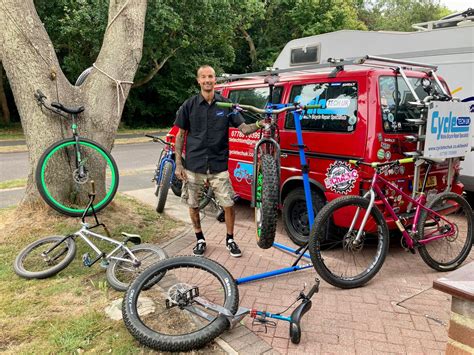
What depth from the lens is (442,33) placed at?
580 cm

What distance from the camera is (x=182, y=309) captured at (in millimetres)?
2926

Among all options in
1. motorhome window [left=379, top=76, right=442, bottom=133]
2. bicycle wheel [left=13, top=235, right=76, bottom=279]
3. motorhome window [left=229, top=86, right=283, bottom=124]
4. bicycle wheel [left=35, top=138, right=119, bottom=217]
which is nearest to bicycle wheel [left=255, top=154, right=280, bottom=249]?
motorhome window [left=379, top=76, right=442, bottom=133]

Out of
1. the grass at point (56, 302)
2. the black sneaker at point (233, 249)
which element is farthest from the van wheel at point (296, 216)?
the grass at point (56, 302)

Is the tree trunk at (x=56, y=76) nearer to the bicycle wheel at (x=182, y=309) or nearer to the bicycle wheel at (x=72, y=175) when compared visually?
the bicycle wheel at (x=72, y=175)

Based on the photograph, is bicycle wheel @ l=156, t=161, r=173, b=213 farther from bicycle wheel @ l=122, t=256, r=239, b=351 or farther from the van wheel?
bicycle wheel @ l=122, t=256, r=239, b=351

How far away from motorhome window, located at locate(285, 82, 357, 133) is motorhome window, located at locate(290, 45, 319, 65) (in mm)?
2344

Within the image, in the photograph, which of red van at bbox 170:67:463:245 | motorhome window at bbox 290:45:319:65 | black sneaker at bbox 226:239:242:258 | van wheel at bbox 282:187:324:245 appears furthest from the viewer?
motorhome window at bbox 290:45:319:65

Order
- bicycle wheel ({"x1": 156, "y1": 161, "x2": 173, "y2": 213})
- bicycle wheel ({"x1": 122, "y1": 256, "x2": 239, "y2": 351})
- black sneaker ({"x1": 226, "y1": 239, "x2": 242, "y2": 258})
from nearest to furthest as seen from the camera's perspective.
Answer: bicycle wheel ({"x1": 122, "y1": 256, "x2": 239, "y2": 351}) → black sneaker ({"x1": 226, "y1": 239, "x2": 242, "y2": 258}) → bicycle wheel ({"x1": 156, "y1": 161, "x2": 173, "y2": 213})

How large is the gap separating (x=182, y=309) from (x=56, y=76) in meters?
3.37

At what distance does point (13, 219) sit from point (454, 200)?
5199 millimetres

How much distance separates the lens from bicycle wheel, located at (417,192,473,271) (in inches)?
156

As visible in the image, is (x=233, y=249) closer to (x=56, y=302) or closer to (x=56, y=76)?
(x=56, y=302)

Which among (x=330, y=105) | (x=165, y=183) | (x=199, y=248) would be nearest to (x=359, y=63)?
(x=330, y=105)

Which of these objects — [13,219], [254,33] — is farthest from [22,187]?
[254,33]
